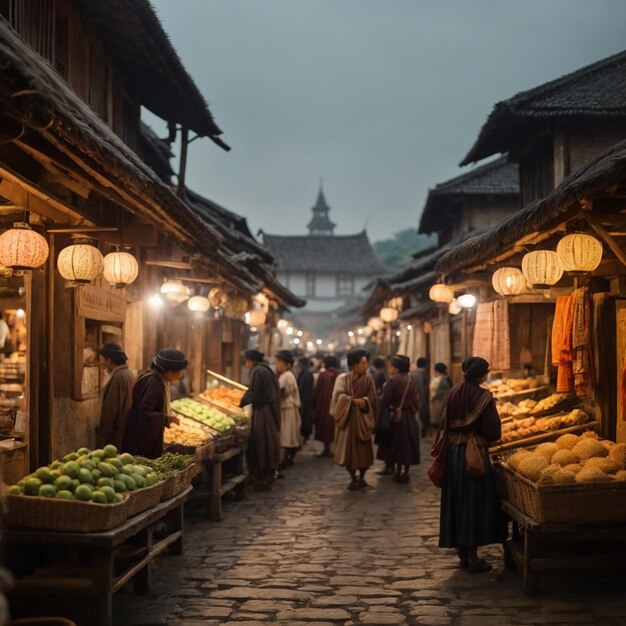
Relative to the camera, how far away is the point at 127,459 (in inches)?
291

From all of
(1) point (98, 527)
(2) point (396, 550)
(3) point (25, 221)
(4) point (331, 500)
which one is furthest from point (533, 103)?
(1) point (98, 527)

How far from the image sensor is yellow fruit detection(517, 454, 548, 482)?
7547mm

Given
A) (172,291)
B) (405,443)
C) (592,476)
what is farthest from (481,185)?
(592,476)

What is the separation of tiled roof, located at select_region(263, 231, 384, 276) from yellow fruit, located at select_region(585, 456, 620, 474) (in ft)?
195

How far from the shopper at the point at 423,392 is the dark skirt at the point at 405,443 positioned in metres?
3.81

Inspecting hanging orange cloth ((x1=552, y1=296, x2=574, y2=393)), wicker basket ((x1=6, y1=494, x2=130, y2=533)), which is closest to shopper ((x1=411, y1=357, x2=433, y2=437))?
hanging orange cloth ((x1=552, y1=296, x2=574, y2=393))

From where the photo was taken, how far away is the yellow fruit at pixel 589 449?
8.11 m

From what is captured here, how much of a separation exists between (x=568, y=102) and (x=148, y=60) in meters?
8.91

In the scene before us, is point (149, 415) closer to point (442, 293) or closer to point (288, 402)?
point (288, 402)

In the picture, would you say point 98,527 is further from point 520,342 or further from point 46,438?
point 520,342

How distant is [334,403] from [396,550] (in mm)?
4763

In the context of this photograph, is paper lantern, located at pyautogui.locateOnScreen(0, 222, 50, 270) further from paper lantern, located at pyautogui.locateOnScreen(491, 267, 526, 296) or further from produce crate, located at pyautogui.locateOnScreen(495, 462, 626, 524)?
paper lantern, located at pyautogui.locateOnScreen(491, 267, 526, 296)

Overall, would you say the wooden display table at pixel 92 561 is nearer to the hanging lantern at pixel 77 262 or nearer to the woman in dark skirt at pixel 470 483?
the hanging lantern at pixel 77 262

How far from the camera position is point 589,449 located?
816 centimetres
